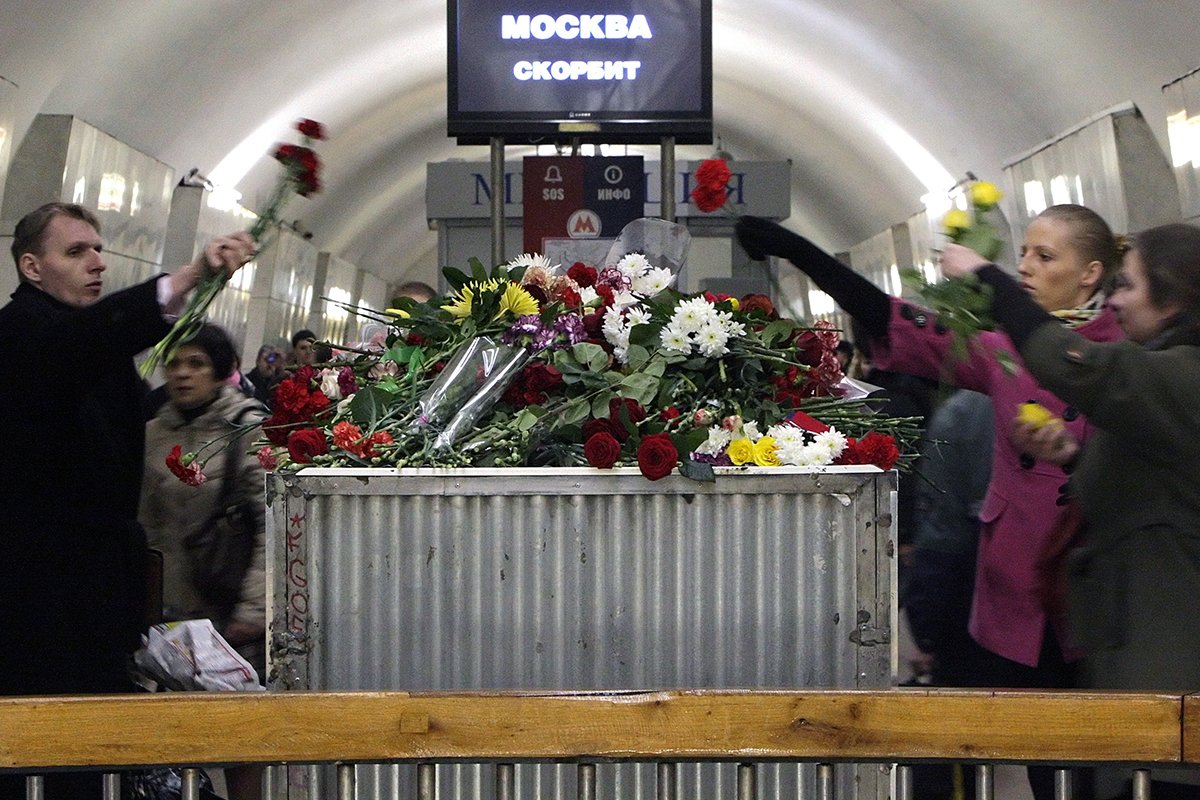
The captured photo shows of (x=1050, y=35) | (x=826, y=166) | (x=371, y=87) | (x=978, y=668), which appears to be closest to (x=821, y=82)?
(x=826, y=166)

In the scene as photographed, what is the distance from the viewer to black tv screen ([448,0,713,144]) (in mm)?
8016

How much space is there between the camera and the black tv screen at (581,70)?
8.02 meters

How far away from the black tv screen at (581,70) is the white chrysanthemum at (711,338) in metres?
5.02

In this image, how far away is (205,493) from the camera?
4.64 metres

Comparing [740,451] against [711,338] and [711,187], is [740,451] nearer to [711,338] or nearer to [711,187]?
[711,338]

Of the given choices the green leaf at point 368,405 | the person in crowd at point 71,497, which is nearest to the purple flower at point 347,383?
the green leaf at point 368,405

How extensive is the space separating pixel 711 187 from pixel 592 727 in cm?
152

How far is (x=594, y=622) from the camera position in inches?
113

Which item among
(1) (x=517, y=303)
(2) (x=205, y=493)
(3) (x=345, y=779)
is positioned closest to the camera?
(3) (x=345, y=779)

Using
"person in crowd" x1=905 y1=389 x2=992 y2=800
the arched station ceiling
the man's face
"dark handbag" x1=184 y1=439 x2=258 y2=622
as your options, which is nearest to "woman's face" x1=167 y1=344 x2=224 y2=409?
"dark handbag" x1=184 y1=439 x2=258 y2=622

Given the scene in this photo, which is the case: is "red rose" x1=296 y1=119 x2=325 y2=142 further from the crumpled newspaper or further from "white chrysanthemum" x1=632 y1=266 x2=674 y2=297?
the crumpled newspaper

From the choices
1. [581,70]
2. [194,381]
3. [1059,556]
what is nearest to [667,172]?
[581,70]

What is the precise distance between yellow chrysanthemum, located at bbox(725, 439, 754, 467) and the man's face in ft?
5.74

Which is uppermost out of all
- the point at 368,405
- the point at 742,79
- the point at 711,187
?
the point at 742,79
